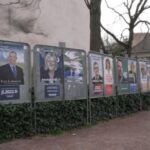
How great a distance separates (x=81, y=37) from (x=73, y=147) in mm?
15106

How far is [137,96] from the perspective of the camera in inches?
647

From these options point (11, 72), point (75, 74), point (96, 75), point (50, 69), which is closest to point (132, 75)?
point (96, 75)

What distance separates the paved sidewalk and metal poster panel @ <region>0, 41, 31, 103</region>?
1094 mm

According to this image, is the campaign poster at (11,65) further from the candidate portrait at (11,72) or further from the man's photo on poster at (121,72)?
the man's photo on poster at (121,72)

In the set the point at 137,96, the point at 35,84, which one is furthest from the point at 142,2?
the point at 35,84

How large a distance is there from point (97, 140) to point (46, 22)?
40.0 ft

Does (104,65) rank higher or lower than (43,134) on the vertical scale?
higher

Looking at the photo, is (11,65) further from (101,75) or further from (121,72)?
(121,72)

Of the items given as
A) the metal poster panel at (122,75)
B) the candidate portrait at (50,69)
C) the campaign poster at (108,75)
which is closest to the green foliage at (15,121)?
the candidate portrait at (50,69)

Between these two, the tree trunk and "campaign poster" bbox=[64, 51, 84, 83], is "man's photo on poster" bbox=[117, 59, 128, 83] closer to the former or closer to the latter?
the tree trunk

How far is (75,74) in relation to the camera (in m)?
12.0

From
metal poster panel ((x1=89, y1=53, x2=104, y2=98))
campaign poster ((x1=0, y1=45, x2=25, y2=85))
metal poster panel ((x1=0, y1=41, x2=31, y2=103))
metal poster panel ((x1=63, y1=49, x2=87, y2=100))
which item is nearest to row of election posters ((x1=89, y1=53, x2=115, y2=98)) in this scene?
metal poster panel ((x1=89, y1=53, x2=104, y2=98))

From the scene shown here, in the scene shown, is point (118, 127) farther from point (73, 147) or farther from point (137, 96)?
point (137, 96)

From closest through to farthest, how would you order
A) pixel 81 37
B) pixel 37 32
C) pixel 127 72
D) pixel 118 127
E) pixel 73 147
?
pixel 73 147
pixel 118 127
pixel 127 72
pixel 37 32
pixel 81 37
